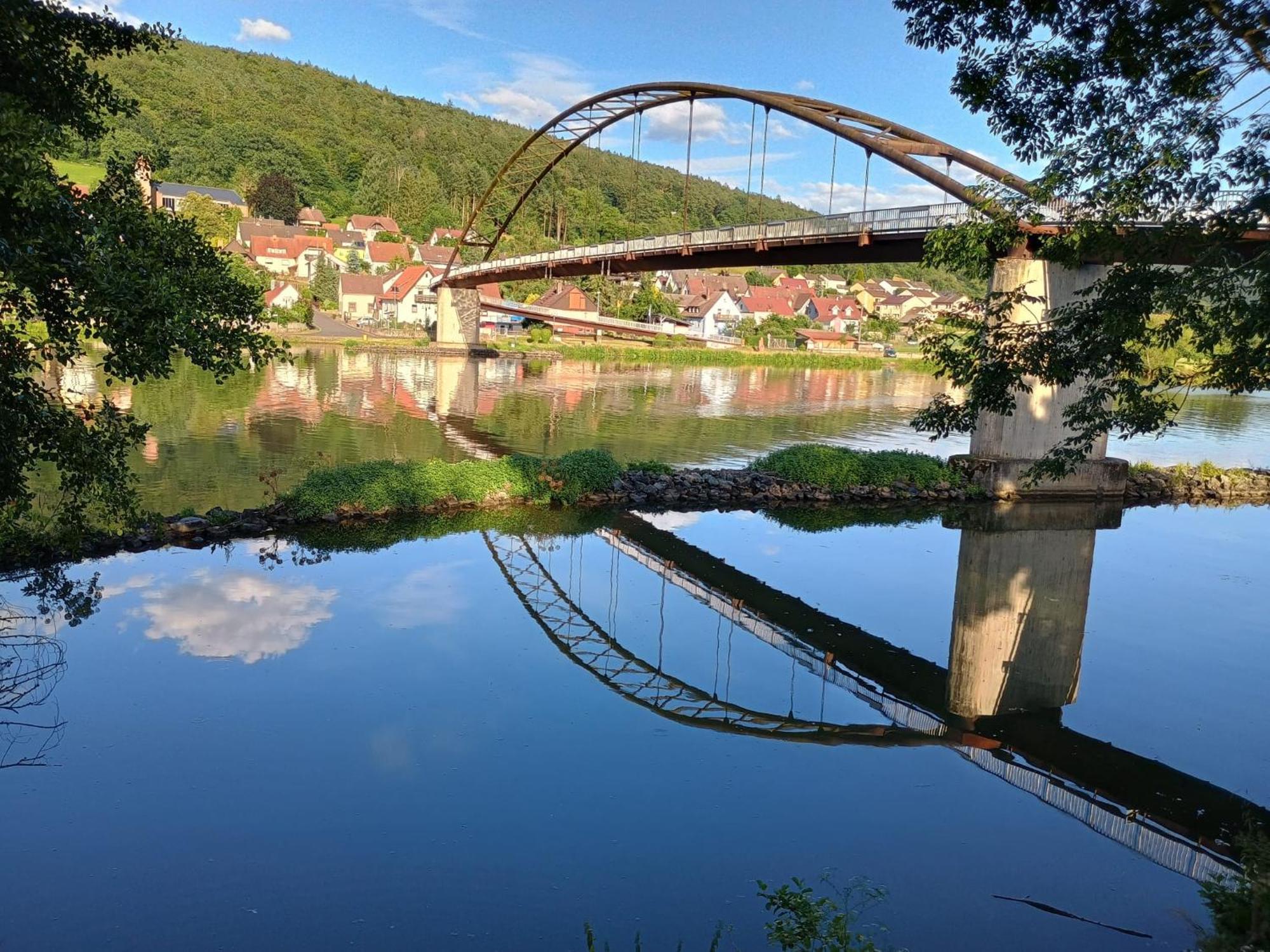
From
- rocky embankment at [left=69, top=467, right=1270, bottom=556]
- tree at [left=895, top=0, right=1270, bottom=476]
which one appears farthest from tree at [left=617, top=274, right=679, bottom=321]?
tree at [left=895, top=0, right=1270, bottom=476]

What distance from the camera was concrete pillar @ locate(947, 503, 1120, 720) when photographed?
9.10m

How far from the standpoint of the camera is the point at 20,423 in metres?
6.16

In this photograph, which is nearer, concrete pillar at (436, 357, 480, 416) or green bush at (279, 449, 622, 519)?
green bush at (279, 449, 622, 519)

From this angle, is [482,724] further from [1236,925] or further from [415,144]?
[415,144]

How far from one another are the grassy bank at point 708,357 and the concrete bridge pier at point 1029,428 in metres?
34.3

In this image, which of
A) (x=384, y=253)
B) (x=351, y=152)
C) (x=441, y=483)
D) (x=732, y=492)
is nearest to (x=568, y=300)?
(x=384, y=253)

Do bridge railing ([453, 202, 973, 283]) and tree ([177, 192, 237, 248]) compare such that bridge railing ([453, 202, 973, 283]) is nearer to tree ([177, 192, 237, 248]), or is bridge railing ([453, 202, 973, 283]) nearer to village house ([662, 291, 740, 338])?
village house ([662, 291, 740, 338])

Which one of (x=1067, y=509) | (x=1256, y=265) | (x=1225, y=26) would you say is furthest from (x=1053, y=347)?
(x=1067, y=509)

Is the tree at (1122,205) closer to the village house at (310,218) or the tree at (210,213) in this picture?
the tree at (210,213)

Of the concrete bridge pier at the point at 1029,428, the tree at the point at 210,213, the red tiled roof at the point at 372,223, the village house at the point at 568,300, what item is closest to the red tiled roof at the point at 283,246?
the tree at the point at 210,213

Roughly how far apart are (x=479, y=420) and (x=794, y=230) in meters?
10.3

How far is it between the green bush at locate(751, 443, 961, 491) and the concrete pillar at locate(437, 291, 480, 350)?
125 feet

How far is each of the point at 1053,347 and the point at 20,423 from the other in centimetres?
742

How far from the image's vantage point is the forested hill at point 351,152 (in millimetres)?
89375
